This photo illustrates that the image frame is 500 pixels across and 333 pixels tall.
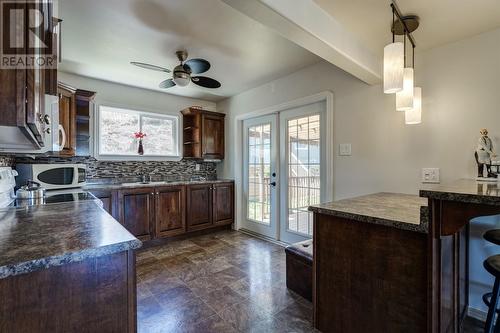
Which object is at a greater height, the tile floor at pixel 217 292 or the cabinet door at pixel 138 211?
the cabinet door at pixel 138 211

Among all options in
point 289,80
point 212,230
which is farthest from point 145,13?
point 212,230

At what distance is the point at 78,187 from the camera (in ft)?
9.73

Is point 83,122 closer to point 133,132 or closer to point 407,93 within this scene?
point 133,132

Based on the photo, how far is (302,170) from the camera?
3254 millimetres

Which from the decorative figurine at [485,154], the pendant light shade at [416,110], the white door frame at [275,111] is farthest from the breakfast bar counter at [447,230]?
the white door frame at [275,111]

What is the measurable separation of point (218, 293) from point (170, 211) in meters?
1.73

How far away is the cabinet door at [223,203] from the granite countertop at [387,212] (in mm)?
2611

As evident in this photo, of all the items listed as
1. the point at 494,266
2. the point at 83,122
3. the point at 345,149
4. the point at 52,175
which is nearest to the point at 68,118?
the point at 83,122

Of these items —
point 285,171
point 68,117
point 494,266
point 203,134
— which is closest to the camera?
point 494,266

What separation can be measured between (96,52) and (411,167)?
3.48 meters

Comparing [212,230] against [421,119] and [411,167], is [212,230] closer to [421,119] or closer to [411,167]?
[411,167]

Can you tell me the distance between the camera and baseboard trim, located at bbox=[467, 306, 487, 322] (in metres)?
1.87

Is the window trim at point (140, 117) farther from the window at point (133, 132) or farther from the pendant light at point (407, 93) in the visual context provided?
the pendant light at point (407, 93)

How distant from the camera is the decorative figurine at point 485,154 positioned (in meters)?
1.80
